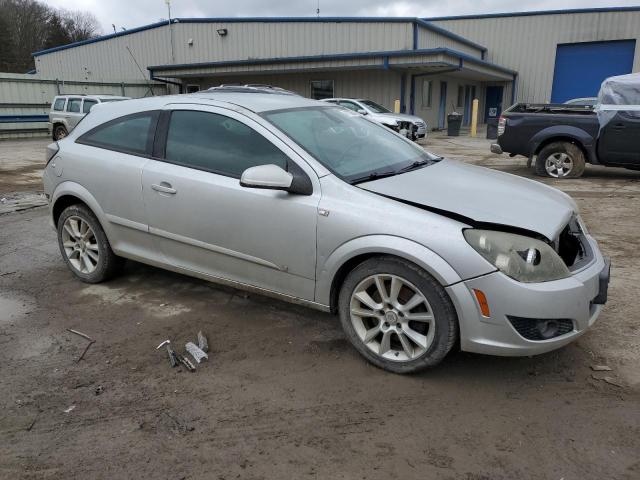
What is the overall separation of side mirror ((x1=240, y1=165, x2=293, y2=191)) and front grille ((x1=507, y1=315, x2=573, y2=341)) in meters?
1.48

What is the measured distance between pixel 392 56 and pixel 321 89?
5.47m

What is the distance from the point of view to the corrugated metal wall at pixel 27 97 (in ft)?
72.4

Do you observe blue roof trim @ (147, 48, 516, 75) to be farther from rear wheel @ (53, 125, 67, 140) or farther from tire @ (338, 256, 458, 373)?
tire @ (338, 256, 458, 373)

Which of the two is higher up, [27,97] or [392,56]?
[392,56]

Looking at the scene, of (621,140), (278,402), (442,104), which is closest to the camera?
(278,402)

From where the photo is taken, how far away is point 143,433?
265cm

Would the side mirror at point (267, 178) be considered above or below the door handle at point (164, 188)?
above

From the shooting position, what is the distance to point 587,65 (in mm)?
29422

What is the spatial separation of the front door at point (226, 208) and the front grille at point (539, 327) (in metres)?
1.22

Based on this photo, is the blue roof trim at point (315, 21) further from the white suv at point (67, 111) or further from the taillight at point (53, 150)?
the taillight at point (53, 150)

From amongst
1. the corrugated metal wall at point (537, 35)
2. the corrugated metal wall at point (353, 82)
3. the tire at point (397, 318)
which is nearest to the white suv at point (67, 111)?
the corrugated metal wall at point (353, 82)

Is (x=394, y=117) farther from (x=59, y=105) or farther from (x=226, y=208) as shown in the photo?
(x=226, y=208)

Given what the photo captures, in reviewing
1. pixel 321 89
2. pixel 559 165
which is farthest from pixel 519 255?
pixel 321 89

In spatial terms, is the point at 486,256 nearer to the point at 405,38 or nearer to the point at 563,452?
the point at 563,452
